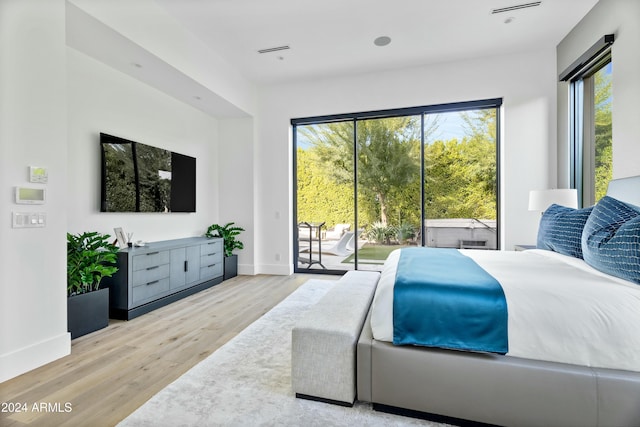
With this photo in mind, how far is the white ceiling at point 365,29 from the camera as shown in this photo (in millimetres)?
3090

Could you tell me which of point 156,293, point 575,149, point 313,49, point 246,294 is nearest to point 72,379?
point 156,293

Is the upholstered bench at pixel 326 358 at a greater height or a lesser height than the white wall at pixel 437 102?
lesser

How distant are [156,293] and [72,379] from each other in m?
1.40

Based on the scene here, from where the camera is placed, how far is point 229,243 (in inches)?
189

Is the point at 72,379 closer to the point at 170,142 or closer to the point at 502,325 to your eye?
the point at 502,325

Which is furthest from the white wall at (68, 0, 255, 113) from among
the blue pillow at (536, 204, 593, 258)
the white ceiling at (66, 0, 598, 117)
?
the blue pillow at (536, 204, 593, 258)

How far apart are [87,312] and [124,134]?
6.72 feet

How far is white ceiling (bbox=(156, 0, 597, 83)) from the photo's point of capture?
3090 mm

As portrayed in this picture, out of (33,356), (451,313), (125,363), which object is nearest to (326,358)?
(451,313)

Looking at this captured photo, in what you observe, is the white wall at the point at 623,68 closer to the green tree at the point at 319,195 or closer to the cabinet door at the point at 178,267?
the green tree at the point at 319,195

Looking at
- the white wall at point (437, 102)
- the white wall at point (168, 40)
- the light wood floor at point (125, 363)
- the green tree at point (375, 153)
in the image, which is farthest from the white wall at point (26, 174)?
the green tree at point (375, 153)

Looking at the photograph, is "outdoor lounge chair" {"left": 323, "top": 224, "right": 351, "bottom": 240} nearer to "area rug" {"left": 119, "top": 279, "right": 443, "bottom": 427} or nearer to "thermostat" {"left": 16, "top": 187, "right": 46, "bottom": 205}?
"area rug" {"left": 119, "top": 279, "right": 443, "bottom": 427}

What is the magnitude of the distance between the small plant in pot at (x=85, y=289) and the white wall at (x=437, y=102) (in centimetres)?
255

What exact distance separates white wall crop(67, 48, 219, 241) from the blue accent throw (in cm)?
329
